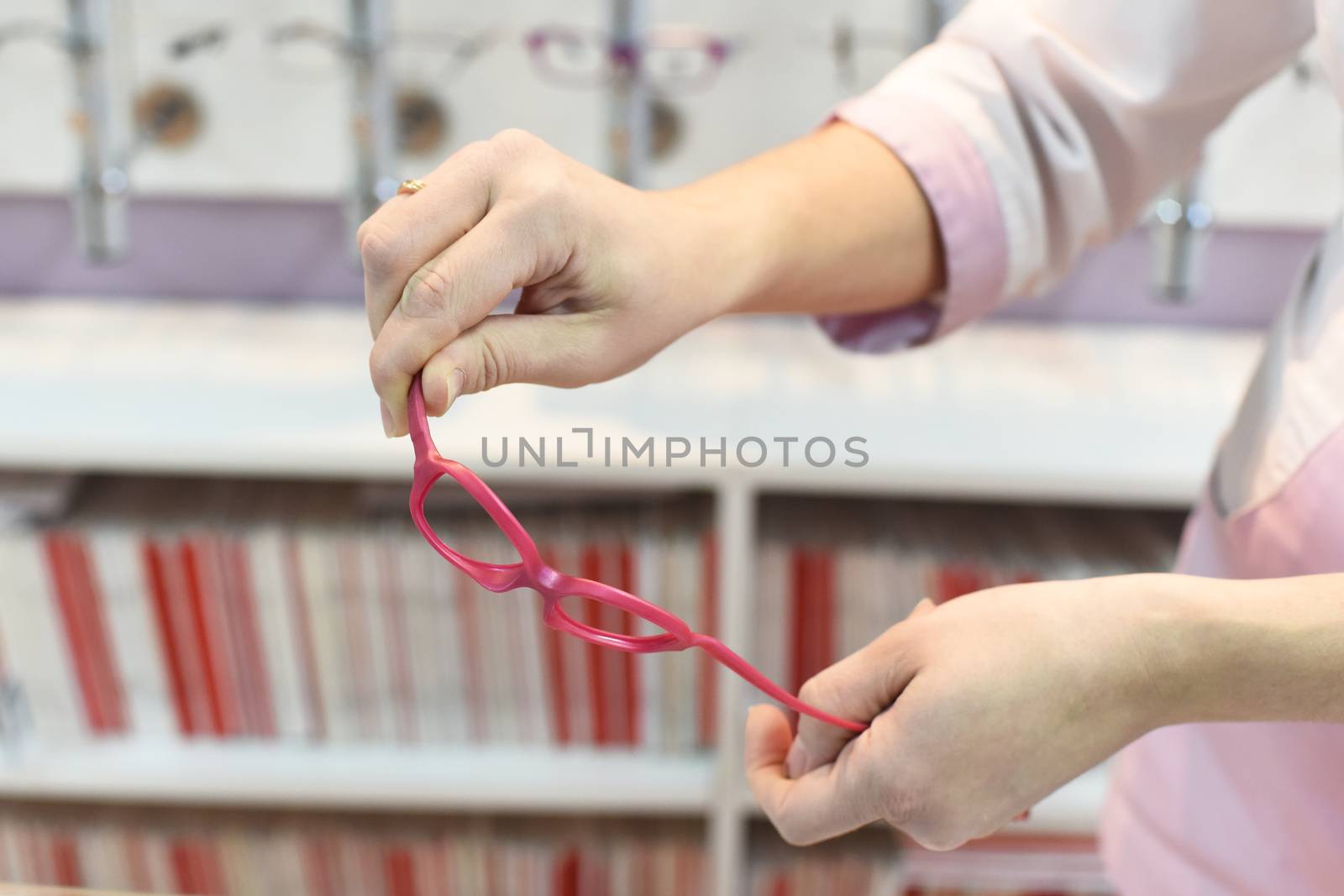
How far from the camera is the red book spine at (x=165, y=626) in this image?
125cm

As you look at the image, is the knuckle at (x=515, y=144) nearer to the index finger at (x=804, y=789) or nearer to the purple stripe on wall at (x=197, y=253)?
the index finger at (x=804, y=789)

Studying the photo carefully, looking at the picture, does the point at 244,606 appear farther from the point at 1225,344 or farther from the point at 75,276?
the point at 1225,344

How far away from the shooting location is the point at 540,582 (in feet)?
1.69

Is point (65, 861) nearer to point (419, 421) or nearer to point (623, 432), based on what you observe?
point (623, 432)

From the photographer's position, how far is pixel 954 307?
2.38 feet

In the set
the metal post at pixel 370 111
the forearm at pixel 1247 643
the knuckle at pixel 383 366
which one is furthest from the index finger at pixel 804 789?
the metal post at pixel 370 111

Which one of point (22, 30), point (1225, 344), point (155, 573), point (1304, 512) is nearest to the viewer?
point (1304, 512)

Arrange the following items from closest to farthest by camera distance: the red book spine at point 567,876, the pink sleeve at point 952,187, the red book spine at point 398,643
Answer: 1. the pink sleeve at point 952,187
2. the red book spine at point 398,643
3. the red book spine at point 567,876

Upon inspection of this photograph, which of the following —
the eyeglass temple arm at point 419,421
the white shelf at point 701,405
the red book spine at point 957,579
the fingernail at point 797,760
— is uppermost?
the eyeglass temple arm at point 419,421

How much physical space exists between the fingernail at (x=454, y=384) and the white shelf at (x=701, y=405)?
61 cm

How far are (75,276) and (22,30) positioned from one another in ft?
0.99

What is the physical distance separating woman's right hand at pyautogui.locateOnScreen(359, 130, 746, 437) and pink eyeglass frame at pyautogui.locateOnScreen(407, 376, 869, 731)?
2 cm

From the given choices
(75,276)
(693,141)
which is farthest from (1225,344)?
(75,276)

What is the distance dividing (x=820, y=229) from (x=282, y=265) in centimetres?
107
